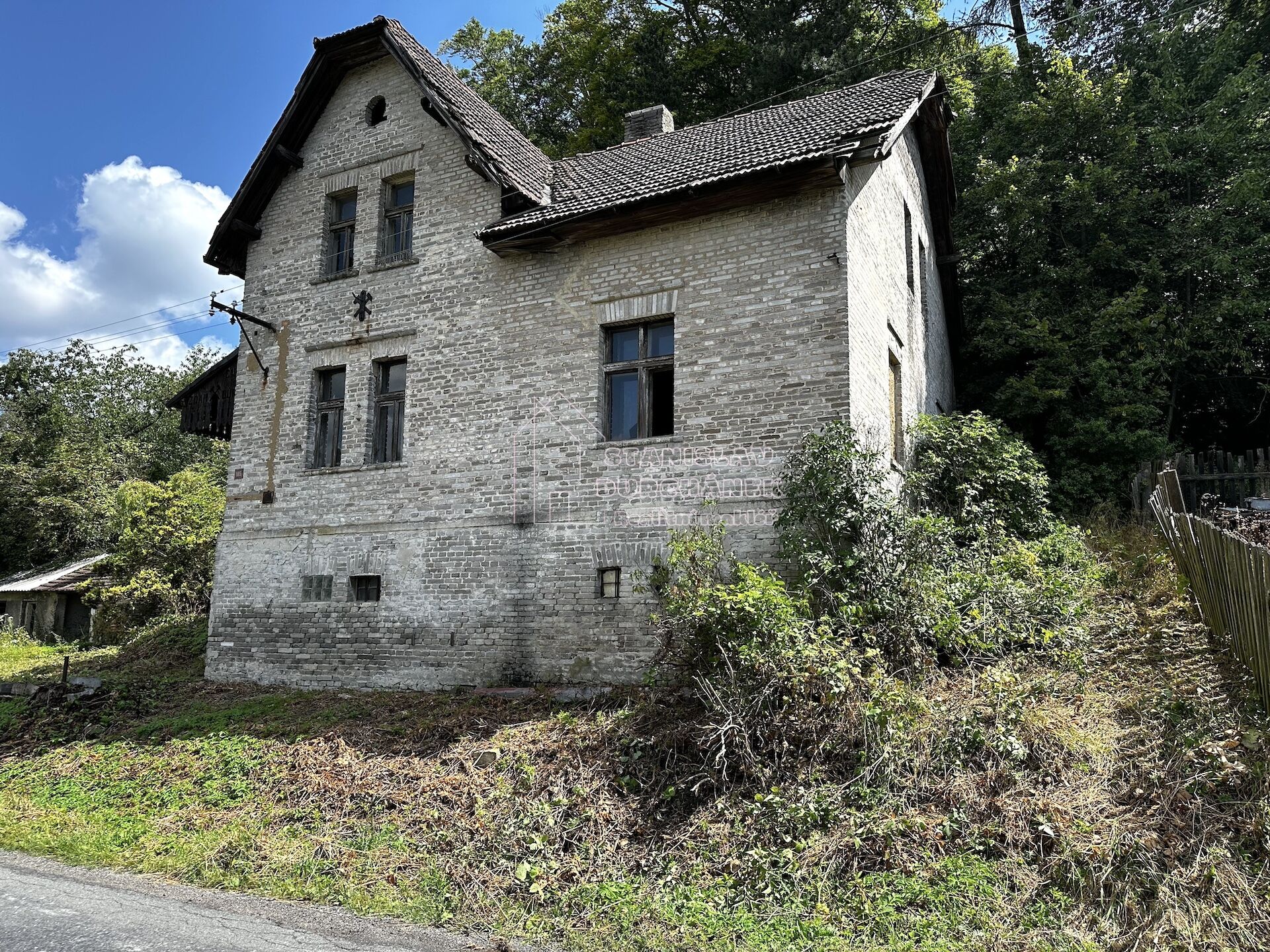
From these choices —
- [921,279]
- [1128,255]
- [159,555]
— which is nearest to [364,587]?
[921,279]

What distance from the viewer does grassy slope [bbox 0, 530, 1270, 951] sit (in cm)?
544

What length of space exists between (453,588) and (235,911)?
5.90 m

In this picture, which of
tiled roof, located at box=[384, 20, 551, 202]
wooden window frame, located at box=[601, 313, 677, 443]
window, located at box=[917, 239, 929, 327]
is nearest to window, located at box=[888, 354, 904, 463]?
window, located at box=[917, 239, 929, 327]

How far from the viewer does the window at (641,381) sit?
1146 cm

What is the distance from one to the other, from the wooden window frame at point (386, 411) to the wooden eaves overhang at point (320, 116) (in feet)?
11.0

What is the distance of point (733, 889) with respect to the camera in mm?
6176

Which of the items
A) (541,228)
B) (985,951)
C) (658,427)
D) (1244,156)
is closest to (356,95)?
(541,228)

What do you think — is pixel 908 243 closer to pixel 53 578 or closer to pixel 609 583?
pixel 609 583

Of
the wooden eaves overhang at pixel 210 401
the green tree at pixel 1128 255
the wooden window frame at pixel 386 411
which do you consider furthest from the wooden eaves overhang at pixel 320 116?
the green tree at pixel 1128 255

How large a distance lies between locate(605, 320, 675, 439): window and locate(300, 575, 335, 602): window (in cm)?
515

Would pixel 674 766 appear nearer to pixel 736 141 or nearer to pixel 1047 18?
pixel 736 141

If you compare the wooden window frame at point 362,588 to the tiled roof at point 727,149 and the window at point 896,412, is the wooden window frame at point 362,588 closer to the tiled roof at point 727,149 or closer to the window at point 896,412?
the tiled roof at point 727,149

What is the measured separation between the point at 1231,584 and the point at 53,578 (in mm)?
31035

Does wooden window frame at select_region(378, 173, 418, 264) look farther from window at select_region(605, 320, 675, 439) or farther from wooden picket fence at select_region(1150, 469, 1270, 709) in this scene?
wooden picket fence at select_region(1150, 469, 1270, 709)
